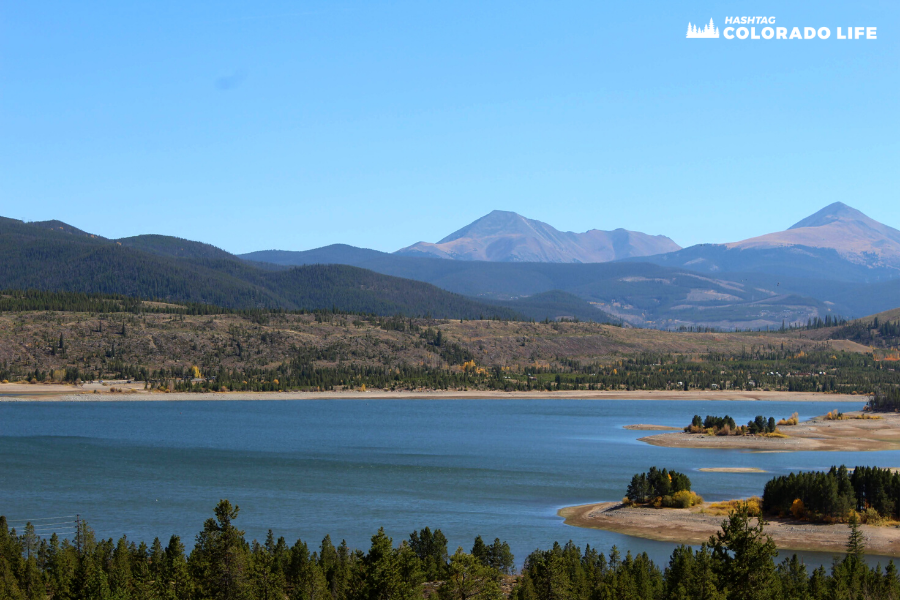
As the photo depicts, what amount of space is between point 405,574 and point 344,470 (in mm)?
58079


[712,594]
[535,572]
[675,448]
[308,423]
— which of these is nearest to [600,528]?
[535,572]

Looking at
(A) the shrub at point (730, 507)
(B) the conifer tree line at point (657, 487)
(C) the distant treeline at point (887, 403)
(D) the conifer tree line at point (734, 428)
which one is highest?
(C) the distant treeline at point (887, 403)

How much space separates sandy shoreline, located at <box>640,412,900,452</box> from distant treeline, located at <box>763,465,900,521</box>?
162 feet

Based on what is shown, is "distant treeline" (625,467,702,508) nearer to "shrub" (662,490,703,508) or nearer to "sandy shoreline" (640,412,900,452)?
"shrub" (662,490,703,508)

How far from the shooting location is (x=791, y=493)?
70.9m

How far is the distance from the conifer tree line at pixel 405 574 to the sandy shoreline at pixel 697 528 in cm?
722

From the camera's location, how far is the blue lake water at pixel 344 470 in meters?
70.1

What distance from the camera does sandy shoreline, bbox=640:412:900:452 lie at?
12156 centimetres

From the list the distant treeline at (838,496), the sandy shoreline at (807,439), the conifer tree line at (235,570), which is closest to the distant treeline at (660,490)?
the distant treeline at (838,496)

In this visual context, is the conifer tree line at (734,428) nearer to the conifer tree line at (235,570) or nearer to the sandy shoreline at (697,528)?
the sandy shoreline at (697,528)

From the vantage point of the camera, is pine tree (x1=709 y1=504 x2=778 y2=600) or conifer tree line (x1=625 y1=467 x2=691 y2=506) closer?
pine tree (x1=709 y1=504 x2=778 y2=600)

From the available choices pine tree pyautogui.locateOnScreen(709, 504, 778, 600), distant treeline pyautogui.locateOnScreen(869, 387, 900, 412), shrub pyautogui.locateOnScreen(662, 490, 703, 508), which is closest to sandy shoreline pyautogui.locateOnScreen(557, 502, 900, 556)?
shrub pyautogui.locateOnScreen(662, 490, 703, 508)

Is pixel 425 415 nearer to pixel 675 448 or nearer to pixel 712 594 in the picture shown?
pixel 675 448

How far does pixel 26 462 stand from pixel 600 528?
63.9m
